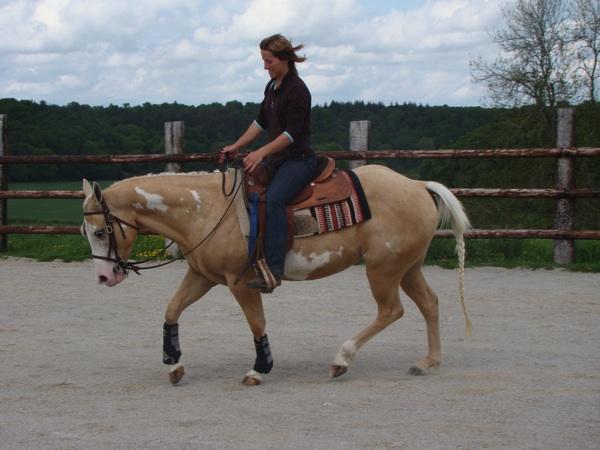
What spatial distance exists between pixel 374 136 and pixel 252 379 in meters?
12.7

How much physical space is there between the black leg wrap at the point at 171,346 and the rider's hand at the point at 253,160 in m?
1.17

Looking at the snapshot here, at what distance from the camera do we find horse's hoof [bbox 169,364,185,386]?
591 centimetres

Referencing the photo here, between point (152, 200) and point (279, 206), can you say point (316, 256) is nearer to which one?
point (279, 206)

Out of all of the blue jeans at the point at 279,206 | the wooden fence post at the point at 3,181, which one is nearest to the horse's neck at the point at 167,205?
the blue jeans at the point at 279,206

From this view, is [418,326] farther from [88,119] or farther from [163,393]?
[88,119]

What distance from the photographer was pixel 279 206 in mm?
5984

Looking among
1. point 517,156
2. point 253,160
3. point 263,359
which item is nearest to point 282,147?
point 253,160

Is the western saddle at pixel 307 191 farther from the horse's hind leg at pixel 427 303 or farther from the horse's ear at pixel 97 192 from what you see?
the horse's ear at pixel 97 192

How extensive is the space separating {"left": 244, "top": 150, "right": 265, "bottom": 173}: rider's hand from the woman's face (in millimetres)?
554

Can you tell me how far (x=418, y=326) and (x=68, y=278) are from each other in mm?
4843

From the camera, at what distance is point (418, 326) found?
7.98 m

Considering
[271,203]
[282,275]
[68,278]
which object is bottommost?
[68,278]

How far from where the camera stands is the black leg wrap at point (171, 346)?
6.00 m

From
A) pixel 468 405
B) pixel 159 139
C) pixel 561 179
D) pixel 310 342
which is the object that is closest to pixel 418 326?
pixel 310 342
